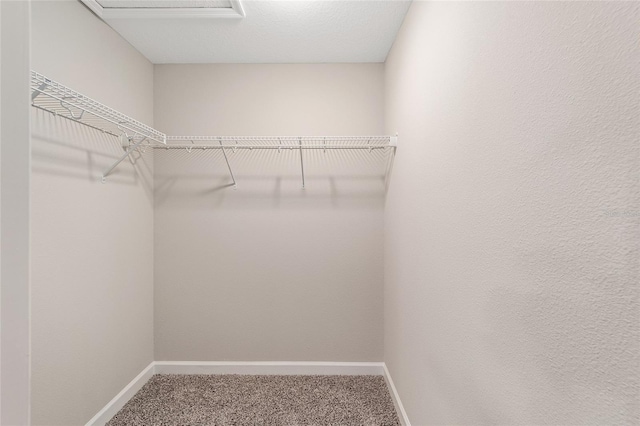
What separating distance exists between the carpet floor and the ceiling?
2.45 meters

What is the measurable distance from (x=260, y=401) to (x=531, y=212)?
2006 millimetres

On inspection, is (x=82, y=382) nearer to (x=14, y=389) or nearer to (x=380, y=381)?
(x=14, y=389)

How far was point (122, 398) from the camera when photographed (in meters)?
1.88

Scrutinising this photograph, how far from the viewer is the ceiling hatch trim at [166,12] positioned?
5.39ft

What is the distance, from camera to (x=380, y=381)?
2.15m

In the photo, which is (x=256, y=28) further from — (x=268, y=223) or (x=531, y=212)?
(x=531, y=212)

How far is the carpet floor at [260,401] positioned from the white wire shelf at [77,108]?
5.85ft

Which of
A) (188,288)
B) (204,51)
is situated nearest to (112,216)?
(188,288)

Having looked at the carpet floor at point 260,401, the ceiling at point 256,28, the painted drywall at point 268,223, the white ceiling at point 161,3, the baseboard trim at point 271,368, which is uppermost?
the white ceiling at point 161,3

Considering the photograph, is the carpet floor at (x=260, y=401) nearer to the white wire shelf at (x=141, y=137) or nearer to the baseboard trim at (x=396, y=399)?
the baseboard trim at (x=396, y=399)

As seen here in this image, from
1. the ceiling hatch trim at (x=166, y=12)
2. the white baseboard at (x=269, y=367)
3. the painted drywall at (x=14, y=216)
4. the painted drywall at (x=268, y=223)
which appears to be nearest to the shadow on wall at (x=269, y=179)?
the painted drywall at (x=268, y=223)

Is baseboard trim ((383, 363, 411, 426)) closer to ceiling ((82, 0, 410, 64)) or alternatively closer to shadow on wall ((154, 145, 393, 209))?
shadow on wall ((154, 145, 393, 209))

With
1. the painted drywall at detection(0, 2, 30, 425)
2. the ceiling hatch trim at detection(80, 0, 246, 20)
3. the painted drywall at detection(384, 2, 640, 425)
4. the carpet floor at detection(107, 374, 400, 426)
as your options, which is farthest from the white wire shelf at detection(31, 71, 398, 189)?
the carpet floor at detection(107, 374, 400, 426)

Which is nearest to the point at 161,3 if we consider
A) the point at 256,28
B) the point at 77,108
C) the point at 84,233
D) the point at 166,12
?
the point at 166,12
